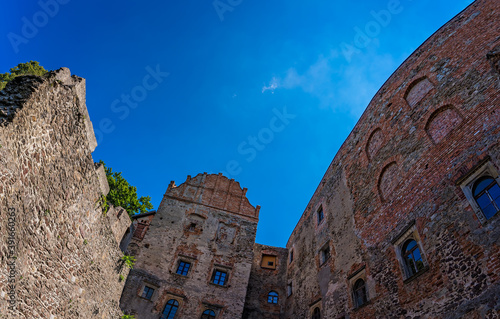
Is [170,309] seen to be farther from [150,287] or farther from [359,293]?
[359,293]

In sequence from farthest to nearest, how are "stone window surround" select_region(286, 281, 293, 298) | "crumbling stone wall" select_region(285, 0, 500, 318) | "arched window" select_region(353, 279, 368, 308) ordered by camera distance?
"stone window surround" select_region(286, 281, 293, 298) → "arched window" select_region(353, 279, 368, 308) → "crumbling stone wall" select_region(285, 0, 500, 318)

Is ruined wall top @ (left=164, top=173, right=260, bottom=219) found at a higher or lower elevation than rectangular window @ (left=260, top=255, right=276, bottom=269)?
higher

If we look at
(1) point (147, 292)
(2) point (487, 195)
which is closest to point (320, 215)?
(2) point (487, 195)

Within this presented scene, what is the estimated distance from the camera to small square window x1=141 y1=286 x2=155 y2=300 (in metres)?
17.3

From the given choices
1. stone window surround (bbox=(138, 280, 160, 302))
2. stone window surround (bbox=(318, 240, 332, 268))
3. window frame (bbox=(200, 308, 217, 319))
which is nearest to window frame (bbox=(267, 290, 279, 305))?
window frame (bbox=(200, 308, 217, 319))

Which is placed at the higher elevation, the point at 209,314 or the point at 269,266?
the point at 269,266

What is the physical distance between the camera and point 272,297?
20.9 metres

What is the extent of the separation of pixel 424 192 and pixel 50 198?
36.6ft

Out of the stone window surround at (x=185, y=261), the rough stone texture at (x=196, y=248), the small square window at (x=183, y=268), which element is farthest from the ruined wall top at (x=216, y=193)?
the small square window at (x=183, y=268)

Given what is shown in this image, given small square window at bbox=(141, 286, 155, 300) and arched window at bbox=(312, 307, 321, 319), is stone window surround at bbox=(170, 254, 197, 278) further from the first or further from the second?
arched window at bbox=(312, 307, 321, 319)

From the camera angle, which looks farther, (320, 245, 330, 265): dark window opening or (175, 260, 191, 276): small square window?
(175, 260, 191, 276): small square window

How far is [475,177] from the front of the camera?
320 inches

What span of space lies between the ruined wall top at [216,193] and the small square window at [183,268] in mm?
4901

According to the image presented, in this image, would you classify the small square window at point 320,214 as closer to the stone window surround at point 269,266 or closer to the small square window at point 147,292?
the stone window surround at point 269,266
